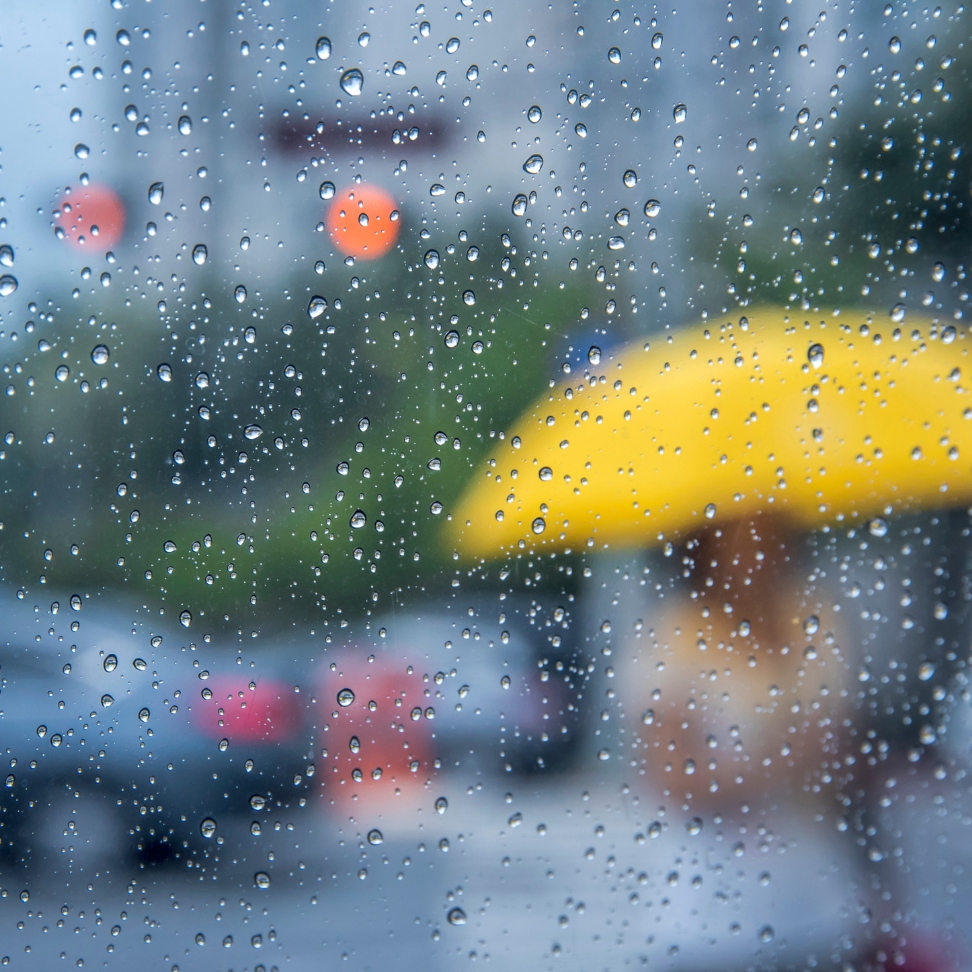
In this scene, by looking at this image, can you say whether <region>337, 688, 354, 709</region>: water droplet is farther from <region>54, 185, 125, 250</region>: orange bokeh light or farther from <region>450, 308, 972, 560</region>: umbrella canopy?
<region>54, 185, 125, 250</region>: orange bokeh light

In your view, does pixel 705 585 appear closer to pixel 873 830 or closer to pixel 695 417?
pixel 695 417

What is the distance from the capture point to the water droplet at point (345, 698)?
1.04 metres

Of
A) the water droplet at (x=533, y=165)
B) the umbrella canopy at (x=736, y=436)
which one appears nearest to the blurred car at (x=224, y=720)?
the umbrella canopy at (x=736, y=436)

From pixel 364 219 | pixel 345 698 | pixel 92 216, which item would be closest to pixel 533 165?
pixel 364 219

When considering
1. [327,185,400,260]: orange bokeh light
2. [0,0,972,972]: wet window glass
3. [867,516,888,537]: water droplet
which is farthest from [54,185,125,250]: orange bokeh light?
[867,516,888,537]: water droplet

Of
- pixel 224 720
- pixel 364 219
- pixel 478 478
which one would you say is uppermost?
pixel 364 219

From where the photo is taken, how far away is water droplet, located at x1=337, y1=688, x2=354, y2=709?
1.04 meters

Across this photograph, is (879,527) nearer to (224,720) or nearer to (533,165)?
(533,165)

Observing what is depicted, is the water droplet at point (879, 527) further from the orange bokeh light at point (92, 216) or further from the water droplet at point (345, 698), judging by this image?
the orange bokeh light at point (92, 216)

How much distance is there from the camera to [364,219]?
1.07 metres

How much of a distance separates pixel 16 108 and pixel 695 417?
1.01 metres

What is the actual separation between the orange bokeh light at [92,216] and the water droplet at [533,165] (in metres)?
0.55

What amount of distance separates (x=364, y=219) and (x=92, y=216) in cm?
37

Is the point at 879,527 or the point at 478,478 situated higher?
the point at 478,478
